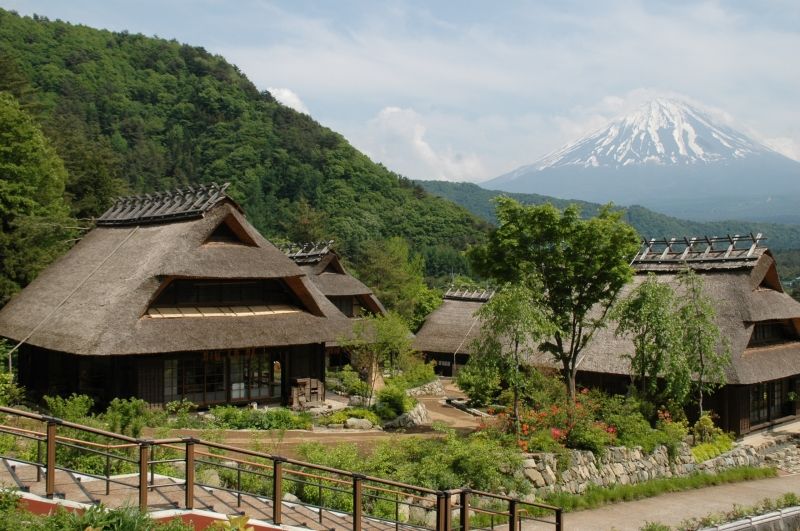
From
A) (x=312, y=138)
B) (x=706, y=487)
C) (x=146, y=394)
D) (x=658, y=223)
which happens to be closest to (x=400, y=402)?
(x=146, y=394)

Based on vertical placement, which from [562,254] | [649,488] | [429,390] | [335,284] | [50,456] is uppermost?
[562,254]

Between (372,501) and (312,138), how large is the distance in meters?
80.0

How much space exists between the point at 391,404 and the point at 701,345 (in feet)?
35.2

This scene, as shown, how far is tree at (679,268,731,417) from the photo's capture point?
25.1 m

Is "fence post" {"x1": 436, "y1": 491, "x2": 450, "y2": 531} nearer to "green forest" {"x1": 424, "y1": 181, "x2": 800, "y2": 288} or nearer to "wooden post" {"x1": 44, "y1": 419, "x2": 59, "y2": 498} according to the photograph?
"wooden post" {"x1": 44, "y1": 419, "x2": 59, "y2": 498}

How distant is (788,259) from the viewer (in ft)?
406

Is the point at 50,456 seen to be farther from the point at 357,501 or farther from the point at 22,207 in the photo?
the point at 22,207

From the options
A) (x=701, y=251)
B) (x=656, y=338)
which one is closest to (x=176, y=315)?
(x=656, y=338)

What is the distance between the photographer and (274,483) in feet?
34.6

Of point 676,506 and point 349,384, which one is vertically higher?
point 349,384

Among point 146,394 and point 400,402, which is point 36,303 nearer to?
point 146,394

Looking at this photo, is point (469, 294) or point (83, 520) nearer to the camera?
point (83, 520)

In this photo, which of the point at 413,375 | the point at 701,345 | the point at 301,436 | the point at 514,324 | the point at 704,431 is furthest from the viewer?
the point at 413,375

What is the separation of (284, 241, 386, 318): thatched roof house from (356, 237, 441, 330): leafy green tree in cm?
732
